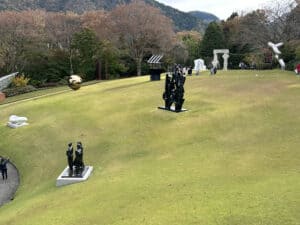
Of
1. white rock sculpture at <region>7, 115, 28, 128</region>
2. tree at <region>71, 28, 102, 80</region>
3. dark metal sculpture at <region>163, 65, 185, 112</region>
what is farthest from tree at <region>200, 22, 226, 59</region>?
white rock sculpture at <region>7, 115, 28, 128</region>

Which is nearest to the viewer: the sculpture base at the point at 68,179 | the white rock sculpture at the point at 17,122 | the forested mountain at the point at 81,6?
the sculpture base at the point at 68,179

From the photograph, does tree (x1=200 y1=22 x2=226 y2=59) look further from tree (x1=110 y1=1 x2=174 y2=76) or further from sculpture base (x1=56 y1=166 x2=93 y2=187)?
sculpture base (x1=56 y1=166 x2=93 y2=187)

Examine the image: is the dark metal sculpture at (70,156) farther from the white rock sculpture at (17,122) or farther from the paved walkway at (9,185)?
the white rock sculpture at (17,122)

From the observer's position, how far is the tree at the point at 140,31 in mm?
66500

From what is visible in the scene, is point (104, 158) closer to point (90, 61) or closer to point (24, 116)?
point (24, 116)

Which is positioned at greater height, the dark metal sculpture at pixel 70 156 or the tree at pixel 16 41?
the tree at pixel 16 41

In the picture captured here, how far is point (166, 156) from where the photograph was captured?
2109cm

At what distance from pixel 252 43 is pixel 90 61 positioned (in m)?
25.6

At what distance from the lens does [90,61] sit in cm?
6481

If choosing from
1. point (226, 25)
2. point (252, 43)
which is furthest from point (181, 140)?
point (226, 25)

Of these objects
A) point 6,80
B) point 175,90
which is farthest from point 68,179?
point 6,80

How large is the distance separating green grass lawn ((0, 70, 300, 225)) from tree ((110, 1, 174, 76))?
29.8 meters

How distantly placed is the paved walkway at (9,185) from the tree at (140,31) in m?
44.7

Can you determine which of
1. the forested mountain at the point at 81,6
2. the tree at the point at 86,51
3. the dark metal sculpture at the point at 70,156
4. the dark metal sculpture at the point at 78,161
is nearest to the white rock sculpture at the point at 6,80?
the tree at the point at 86,51
